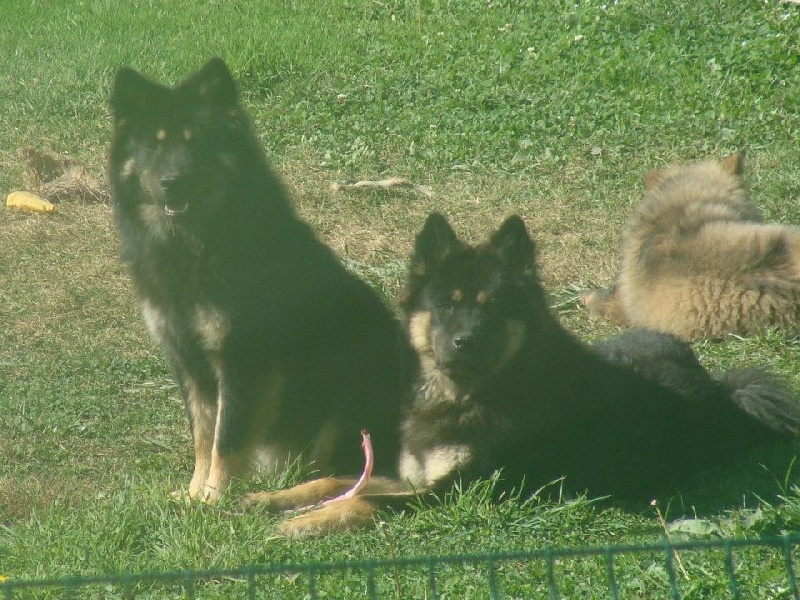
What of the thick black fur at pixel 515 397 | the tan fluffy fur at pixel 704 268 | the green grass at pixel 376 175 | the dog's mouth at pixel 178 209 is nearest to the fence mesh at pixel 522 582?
the green grass at pixel 376 175

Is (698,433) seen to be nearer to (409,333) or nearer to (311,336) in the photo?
(409,333)

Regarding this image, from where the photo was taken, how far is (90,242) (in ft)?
28.5

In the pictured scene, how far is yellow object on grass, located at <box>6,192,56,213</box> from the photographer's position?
914 cm

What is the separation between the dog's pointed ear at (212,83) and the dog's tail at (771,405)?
2994 millimetres

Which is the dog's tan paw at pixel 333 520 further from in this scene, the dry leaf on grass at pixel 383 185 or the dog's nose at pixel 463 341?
the dry leaf on grass at pixel 383 185

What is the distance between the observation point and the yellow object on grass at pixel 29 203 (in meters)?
9.14

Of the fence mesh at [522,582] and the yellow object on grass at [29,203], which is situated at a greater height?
the yellow object on grass at [29,203]

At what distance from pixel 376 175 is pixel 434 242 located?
4931mm

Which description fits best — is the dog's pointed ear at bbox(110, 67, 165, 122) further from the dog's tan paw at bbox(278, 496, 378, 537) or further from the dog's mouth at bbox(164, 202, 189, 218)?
the dog's tan paw at bbox(278, 496, 378, 537)

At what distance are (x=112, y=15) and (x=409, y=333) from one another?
8.79 m

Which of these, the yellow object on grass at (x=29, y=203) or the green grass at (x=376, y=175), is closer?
the green grass at (x=376, y=175)

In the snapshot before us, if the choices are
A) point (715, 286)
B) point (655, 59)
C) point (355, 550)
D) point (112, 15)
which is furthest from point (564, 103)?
point (355, 550)

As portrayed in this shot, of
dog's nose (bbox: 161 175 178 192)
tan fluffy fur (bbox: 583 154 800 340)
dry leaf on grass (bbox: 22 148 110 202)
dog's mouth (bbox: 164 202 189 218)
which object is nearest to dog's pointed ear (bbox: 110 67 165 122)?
dog's nose (bbox: 161 175 178 192)

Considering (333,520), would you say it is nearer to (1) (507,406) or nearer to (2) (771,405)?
(1) (507,406)
